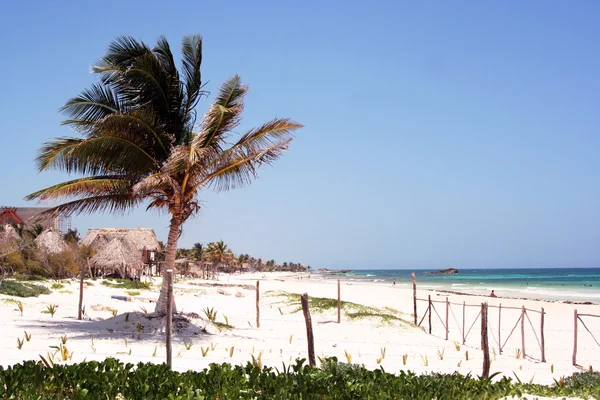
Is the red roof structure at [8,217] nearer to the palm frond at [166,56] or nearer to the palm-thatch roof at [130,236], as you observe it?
the palm-thatch roof at [130,236]

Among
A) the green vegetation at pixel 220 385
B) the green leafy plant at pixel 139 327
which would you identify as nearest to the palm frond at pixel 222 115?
the green leafy plant at pixel 139 327

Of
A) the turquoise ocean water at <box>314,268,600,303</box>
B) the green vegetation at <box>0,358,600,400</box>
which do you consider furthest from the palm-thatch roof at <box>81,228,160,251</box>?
the green vegetation at <box>0,358,600,400</box>

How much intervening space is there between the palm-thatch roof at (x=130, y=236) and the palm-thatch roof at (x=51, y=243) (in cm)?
622

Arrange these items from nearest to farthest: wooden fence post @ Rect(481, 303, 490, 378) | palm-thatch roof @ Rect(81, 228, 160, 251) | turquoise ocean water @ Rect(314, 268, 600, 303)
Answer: wooden fence post @ Rect(481, 303, 490, 378) → palm-thatch roof @ Rect(81, 228, 160, 251) → turquoise ocean water @ Rect(314, 268, 600, 303)

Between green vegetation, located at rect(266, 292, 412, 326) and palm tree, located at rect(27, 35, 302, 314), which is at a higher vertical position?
palm tree, located at rect(27, 35, 302, 314)

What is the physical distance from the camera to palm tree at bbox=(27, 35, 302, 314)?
1091 cm

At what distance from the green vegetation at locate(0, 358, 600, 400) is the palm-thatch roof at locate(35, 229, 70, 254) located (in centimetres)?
2463

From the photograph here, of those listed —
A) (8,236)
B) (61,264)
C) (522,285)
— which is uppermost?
(8,236)

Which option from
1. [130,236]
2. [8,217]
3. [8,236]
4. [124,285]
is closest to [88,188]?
[124,285]

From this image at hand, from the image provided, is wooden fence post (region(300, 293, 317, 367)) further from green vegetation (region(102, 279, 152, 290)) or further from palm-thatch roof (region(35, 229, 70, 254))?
palm-thatch roof (region(35, 229, 70, 254))

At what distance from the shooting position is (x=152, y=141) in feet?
Answer: 38.1

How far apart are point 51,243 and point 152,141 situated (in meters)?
20.2

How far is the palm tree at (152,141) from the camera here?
10914 mm

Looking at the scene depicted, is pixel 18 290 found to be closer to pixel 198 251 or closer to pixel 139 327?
pixel 139 327
